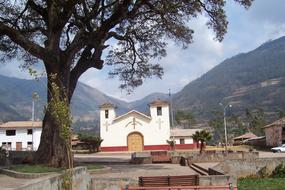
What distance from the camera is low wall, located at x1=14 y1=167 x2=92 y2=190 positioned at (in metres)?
8.24

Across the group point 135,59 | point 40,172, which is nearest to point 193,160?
point 135,59

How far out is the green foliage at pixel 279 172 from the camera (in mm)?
20422

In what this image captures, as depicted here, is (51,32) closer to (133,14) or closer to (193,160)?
(133,14)

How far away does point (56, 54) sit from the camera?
2008 centimetres

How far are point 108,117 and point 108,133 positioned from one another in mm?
2384

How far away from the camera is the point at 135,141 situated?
6656 centimetres

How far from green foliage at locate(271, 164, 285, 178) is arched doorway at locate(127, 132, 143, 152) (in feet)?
150

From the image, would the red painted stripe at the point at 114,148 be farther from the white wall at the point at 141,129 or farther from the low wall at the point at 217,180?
the low wall at the point at 217,180

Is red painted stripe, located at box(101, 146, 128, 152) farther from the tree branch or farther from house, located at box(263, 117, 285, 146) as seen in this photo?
the tree branch

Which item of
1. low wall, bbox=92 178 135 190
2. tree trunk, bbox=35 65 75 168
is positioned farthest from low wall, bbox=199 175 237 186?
tree trunk, bbox=35 65 75 168

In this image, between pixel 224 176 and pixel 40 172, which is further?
pixel 40 172

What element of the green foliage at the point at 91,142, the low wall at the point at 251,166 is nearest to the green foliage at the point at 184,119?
the green foliage at the point at 91,142

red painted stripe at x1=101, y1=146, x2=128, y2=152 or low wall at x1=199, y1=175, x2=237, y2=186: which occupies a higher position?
red painted stripe at x1=101, y1=146, x2=128, y2=152

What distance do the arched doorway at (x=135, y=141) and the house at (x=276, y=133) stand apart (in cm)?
1891
